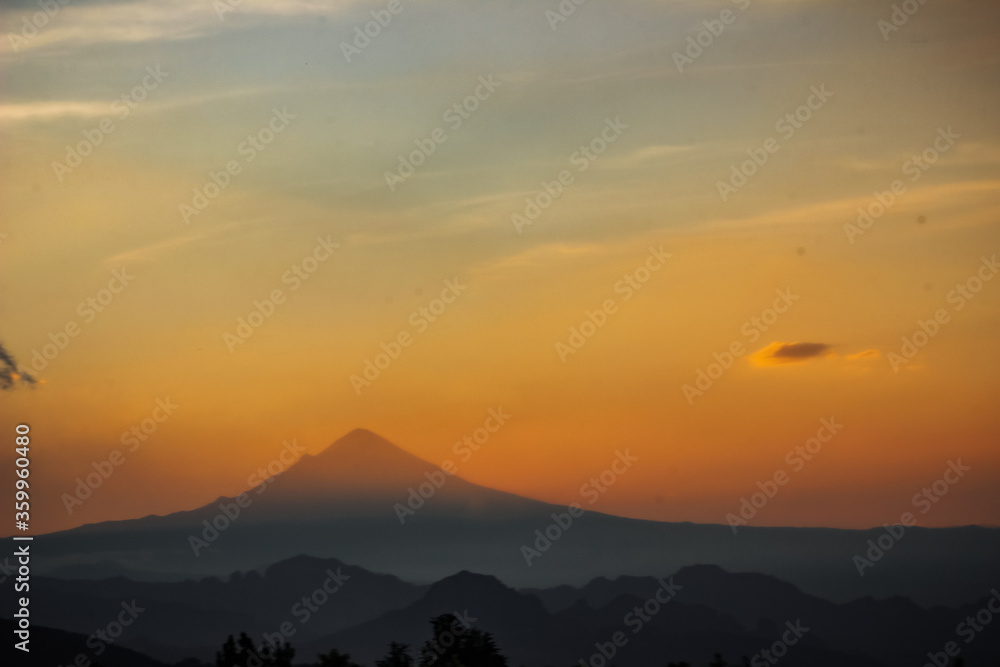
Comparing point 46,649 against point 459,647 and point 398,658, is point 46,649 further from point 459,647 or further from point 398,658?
point 398,658

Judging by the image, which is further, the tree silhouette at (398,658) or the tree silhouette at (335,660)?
the tree silhouette at (398,658)

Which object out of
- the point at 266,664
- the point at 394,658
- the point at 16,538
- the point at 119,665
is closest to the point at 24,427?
the point at 16,538

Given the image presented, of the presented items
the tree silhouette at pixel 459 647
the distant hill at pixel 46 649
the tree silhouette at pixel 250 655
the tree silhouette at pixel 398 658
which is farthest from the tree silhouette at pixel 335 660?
the distant hill at pixel 46 649

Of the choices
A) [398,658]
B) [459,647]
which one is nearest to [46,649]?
[459,647]

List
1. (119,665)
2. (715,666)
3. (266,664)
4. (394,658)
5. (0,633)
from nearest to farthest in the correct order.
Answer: (715,666), (266,664), (394,658), (0,633), (119,665)

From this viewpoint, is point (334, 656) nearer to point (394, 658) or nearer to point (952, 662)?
point (394, 658)

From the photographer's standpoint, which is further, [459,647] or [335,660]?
[459,647]

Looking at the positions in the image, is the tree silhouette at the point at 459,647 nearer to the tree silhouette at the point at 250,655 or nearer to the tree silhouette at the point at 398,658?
the tree silhouette at the point at 398,658

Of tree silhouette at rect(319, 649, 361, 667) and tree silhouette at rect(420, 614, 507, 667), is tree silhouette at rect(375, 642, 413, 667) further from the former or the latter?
tree silhouette at rect(319, 649, 361, 667)
